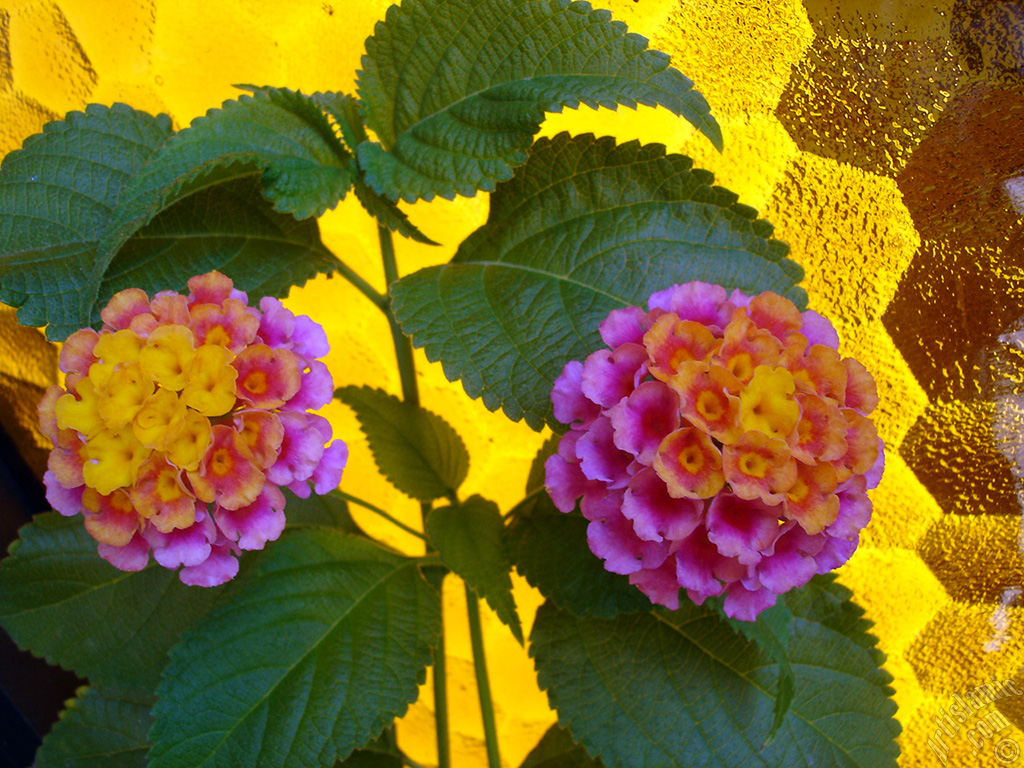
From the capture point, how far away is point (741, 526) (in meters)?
0.35

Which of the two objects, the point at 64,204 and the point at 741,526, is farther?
the point at 64,204

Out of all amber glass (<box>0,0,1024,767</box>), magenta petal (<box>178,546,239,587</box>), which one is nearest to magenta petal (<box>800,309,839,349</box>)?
amber glass (<box>0,0,1024,767</box>)

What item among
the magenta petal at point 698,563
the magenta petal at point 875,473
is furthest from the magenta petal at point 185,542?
the magenta petal at point 875,473

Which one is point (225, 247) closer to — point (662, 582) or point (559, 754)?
point (662, 582)

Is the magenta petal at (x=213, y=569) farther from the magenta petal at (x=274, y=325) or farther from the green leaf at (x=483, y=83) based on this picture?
the green leaf at (x=483, y=83)

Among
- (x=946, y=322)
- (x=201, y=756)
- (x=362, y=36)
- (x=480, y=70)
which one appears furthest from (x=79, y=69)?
(x=946, y=322)

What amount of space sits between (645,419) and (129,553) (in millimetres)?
274

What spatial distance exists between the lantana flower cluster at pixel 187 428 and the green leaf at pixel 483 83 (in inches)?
4.8

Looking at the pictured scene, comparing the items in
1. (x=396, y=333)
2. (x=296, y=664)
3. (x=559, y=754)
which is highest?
(x=396, y=333)

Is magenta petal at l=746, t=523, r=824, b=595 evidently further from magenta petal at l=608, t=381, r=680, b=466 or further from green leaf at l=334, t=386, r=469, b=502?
green leaf at l=334, t=386, r=469, b=502

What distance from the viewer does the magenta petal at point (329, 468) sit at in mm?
401

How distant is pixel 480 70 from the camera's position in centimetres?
44

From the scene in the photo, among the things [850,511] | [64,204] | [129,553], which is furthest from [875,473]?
[64,204]

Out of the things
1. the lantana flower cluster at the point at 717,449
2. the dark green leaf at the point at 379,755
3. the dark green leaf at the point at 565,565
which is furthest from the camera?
the dark green leaf at the point at 379,755
